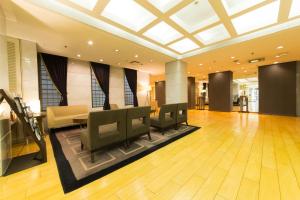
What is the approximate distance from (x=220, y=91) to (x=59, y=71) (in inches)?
392

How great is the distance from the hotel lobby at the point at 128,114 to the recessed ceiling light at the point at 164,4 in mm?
19

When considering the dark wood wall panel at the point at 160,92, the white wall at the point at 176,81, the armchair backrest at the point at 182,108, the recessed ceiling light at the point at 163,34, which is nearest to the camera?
the recessed ceiling light at the point at 163,34

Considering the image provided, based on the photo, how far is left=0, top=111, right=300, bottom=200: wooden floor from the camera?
5.24 ft

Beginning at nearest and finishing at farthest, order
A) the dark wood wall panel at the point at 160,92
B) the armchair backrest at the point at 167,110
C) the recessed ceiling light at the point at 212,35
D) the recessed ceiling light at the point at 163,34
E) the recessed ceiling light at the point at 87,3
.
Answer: the recessed ceiling light at the point at 87,3 < the armchair backrest at the point at 167,110 < the recessed ceiling light at the point at 163,34 < the recessed ceiling light at the point at 212,35 < the dark wood wall panel at the point at 160,92

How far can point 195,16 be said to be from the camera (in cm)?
346

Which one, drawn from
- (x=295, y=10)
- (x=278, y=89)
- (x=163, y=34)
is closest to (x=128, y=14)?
(x=163, y=34)

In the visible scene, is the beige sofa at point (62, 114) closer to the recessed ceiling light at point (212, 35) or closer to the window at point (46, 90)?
the window at point (46, 90)

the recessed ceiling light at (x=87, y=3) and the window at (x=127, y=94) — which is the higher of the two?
the recessed ceiling light at (x=87, y=3)

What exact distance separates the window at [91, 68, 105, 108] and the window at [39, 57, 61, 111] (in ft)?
5.12

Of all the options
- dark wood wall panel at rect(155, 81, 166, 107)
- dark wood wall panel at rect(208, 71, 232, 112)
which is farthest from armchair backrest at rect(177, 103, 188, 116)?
dark wood wall panel at rect(155, 81, 166, 107)

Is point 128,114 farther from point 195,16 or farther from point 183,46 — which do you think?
point 183,46

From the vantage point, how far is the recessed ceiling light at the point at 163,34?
13.1 feet

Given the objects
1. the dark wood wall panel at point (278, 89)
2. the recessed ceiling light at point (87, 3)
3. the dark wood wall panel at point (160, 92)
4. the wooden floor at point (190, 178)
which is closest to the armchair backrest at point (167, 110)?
the wooden floor at point (190, 178)

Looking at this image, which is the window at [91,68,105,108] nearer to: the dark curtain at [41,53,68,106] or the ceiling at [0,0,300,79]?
the dark curtain at [41,53,68,106]
